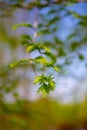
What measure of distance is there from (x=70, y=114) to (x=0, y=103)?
8241 mm

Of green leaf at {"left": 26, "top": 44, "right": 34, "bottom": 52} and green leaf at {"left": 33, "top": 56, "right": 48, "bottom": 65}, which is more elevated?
green leaf at {"left": 26, "top": 44, "right": 34, "bottom": 52}

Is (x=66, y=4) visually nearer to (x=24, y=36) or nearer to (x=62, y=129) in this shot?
(x=24, y=36)

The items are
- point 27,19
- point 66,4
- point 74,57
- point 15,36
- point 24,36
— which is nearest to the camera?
point 24,36

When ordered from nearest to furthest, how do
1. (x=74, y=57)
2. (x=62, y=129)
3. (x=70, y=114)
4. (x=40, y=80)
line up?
(x=40, y=80) → (x=74, y=57) → (x=70, y=114) → (x=62, y=129)

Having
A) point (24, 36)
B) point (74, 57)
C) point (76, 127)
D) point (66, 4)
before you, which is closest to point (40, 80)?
point (24, 36)

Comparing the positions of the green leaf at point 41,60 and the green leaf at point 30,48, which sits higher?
the green leaf at point 30,48

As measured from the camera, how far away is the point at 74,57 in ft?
7.89

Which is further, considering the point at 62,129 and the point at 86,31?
the point at 62,129

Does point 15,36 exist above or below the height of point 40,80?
above

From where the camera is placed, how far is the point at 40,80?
3.69 ft

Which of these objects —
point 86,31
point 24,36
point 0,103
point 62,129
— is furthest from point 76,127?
point 24,36

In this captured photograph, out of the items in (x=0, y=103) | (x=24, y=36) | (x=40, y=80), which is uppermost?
(x=0, y=103)

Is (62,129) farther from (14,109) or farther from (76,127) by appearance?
(14,109)

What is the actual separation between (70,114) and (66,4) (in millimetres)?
8395
